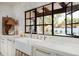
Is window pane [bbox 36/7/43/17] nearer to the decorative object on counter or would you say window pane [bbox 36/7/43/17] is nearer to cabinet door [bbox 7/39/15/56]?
the decorative object on counter

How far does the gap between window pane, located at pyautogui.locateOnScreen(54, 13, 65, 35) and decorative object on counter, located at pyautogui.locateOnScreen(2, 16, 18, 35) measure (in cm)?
54

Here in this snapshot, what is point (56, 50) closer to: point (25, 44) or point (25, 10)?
point (25, 44)

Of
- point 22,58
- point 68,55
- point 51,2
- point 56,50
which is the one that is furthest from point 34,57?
point 51,2

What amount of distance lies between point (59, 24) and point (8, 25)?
687mm

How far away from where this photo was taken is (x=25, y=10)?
6.87 ft

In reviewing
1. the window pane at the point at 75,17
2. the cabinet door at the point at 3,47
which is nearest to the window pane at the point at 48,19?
the window pane at the point at 75,17

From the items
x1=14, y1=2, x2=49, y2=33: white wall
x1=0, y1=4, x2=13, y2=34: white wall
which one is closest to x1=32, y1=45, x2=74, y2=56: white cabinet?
x1=14, y1=2, x2=49, y2=33: white wall

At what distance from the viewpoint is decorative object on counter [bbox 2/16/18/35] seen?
206 centimetres

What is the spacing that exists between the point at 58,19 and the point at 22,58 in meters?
0.70

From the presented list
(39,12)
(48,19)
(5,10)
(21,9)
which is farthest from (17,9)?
(48,19)

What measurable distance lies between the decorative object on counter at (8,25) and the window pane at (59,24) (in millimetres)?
536

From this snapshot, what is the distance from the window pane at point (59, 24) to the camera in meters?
1.94

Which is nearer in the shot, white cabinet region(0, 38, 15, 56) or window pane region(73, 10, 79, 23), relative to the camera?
window pane region(73, 10, 79, 23)

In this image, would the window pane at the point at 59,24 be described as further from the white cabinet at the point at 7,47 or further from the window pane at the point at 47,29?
the white cabinet at the point at 7,47
